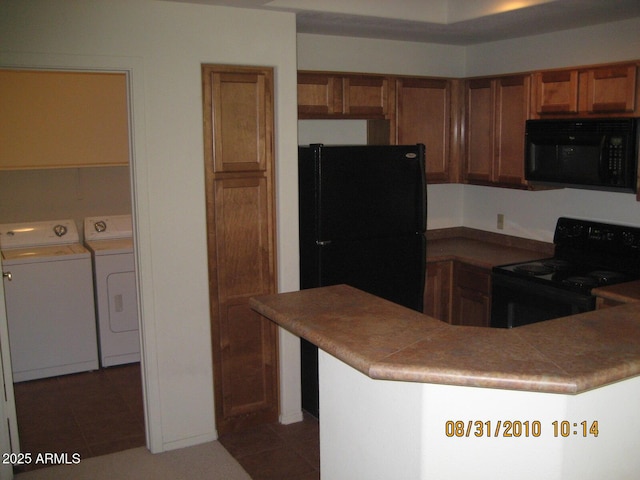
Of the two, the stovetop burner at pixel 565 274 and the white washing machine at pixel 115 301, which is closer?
the stovetop burner at pixel 565 274

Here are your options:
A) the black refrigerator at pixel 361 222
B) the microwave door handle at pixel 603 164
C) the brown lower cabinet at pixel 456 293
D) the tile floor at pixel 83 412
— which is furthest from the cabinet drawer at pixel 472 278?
the tile floor at pixel 83 412

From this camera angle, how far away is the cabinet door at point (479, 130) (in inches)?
173

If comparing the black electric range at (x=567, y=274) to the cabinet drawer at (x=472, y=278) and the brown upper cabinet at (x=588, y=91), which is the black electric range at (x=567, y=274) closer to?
the cabinet drawer at (x=472, y=278)

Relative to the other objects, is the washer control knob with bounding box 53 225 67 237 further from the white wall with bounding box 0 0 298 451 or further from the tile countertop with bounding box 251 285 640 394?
the tile countertop with bounding box 251 285 640 394

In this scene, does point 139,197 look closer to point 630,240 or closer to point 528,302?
point 528,302

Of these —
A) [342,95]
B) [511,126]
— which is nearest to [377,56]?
[342,95]

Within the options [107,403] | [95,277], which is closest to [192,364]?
[107,403]

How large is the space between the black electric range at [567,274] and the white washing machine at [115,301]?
2574 mm

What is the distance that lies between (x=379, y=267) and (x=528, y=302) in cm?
87

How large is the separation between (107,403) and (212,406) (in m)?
0.99

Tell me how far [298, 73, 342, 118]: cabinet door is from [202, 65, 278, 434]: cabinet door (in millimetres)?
426

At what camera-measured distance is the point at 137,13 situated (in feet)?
10.5

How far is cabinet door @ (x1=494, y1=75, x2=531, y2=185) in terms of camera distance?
408 centimetres

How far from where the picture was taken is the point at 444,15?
12.8ft
